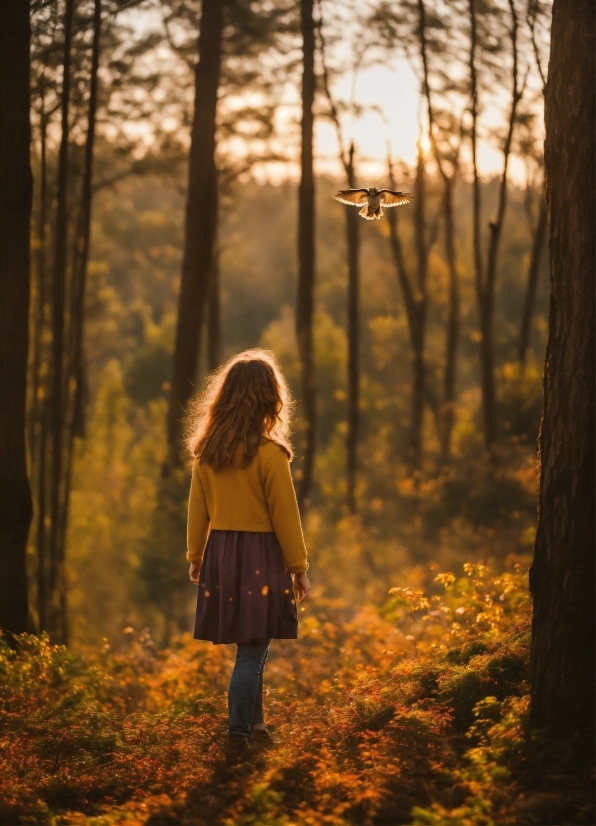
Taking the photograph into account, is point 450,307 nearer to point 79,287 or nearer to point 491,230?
point 491,230

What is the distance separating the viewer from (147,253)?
46.8 metres

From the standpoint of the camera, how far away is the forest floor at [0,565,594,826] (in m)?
4.67

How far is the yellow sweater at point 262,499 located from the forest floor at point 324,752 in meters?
1.07

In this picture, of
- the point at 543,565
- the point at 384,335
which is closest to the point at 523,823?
the point at 543,565

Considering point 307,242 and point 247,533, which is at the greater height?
point 307,242

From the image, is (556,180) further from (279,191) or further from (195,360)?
(279,191)

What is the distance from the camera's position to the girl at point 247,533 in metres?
5.49

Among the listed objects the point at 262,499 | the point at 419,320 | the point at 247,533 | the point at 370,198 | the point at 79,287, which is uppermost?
the point at 419,320

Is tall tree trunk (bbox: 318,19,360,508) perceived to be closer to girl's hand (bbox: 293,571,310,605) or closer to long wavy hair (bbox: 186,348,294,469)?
long wavy hair (bbox: 186,348,294,469)

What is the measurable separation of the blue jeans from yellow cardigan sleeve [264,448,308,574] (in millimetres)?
487

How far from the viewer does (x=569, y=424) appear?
16.6ft

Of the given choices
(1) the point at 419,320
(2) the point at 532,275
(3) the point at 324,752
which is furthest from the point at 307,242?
(3) the point at 324,752

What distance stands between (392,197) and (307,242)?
42.5 ft

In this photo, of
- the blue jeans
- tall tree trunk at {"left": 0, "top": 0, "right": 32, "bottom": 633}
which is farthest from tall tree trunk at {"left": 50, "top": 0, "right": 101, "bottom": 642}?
the blue jeans
